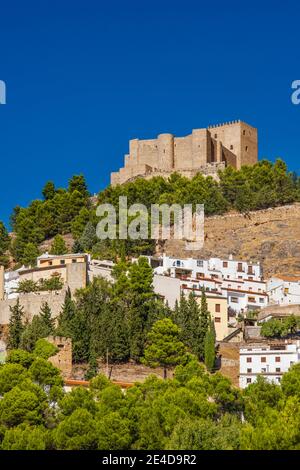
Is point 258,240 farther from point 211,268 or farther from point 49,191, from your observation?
point 49,191

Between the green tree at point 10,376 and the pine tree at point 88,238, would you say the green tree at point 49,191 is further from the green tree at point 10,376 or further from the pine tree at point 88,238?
the green tree at point 10,376

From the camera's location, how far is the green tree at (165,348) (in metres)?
49.3

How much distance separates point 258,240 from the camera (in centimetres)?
7375

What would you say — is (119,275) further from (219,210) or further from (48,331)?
(219,210)

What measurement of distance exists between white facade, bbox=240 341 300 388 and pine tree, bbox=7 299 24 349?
429 inches

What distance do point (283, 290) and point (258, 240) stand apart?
1091 centimetres

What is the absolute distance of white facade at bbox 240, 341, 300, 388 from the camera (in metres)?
50.1

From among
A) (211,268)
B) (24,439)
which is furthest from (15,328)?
(211,268)

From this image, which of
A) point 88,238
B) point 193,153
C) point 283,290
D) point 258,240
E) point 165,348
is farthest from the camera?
point 193,153

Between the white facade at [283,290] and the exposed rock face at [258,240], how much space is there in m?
4.25

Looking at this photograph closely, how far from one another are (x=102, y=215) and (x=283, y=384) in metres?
33.5

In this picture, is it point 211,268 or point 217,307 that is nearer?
point 217,307

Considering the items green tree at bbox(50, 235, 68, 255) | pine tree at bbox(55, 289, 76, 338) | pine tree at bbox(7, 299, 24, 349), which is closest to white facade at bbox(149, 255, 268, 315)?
green tree at bbox(50, 235, 68, 255)

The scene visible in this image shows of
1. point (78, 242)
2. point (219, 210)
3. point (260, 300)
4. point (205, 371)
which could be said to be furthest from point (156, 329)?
point (219, 210)
